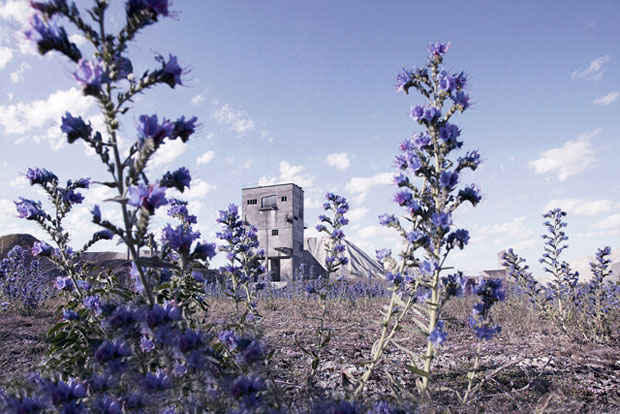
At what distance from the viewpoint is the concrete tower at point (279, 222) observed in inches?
1276

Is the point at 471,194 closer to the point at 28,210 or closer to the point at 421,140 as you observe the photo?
the point at 421,140

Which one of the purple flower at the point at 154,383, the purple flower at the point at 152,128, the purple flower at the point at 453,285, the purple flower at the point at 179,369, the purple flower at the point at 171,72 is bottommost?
the purple flower at the point at 154,383

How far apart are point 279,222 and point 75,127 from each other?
30760 mm

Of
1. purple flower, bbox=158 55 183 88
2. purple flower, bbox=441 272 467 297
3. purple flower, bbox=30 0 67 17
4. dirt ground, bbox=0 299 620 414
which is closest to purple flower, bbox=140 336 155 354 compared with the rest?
dirt ground, bbox=0 299 620 414

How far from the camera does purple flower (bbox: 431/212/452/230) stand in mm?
3049

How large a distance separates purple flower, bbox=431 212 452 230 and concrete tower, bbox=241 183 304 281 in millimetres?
29204

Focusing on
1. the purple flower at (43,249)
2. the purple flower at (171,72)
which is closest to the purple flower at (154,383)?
the purple flower at (171,72)

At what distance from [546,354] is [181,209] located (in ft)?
16.4

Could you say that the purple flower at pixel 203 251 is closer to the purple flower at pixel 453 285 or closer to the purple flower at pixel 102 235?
the purple flower at pixel 453 285

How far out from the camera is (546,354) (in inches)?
201

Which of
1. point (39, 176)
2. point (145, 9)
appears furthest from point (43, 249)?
point (145, 9)

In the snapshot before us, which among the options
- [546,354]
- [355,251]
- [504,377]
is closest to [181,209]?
[504,377]

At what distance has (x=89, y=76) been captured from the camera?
5.61 feet

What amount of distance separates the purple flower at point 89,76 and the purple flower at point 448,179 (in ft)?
8.34
